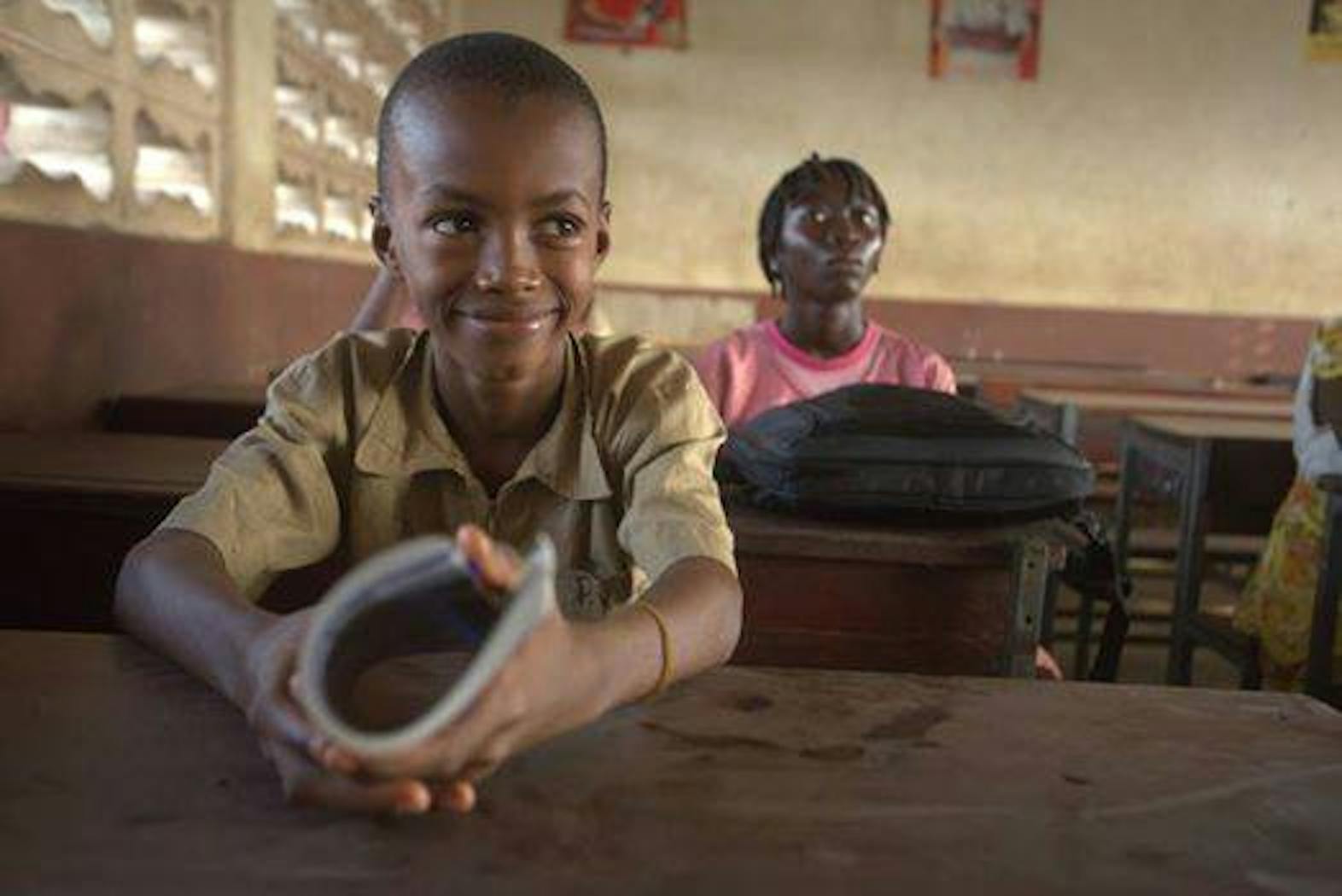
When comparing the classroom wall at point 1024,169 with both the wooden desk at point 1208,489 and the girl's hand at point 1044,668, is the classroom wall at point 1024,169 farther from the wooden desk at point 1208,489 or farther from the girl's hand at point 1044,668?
the girl's hand at point 1044,668

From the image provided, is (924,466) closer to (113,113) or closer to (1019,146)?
(113,113)

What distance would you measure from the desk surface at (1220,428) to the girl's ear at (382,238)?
2312 mm

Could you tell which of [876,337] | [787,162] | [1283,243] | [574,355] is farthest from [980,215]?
[574,355]

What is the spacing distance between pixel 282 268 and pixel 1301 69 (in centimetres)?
573

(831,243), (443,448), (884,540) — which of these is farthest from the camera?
(831,243)

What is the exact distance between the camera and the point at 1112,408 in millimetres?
3611

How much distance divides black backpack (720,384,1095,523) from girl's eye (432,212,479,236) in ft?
2.17

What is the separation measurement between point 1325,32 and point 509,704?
725 cm

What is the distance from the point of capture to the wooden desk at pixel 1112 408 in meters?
3.52

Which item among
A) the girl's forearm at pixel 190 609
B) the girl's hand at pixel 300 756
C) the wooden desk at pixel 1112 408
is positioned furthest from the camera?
the wooden desk at pixel 1112 408

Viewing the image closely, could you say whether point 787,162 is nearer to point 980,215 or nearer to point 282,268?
point 980,215

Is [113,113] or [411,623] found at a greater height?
[113,113]

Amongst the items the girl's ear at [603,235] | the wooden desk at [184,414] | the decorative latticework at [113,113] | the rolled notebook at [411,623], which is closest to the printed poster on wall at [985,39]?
the decorative latticework at [113,113]

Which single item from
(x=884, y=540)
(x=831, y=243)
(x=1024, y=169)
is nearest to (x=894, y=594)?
(x=884, y=540)
